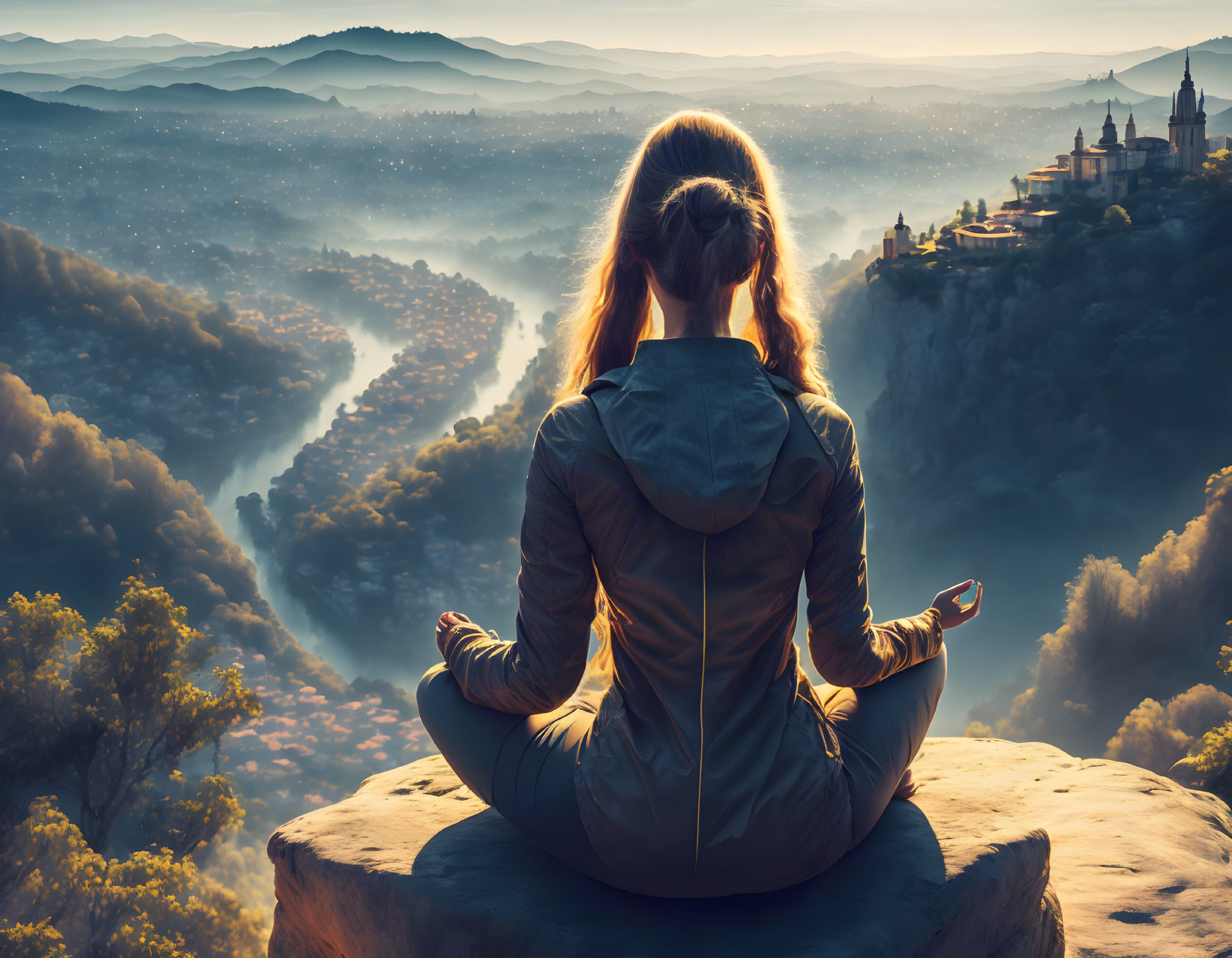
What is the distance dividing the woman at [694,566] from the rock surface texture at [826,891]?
13 centimetres

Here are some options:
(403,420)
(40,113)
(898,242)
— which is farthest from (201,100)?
(898,242)

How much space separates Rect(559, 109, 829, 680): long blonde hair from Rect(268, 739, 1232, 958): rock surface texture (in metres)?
0.64

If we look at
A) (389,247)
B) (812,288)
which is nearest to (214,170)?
(389,247)

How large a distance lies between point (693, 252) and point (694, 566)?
0.71 m

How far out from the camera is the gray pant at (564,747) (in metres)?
2.26

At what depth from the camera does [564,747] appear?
2285 mm

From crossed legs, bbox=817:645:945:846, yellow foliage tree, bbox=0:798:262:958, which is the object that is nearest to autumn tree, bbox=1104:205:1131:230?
yellow foliage tree, bbox=0:798:262:958

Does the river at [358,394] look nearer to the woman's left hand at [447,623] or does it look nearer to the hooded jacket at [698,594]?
the woman's left hand at [447,623]

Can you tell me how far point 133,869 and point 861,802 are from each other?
18.9 meters

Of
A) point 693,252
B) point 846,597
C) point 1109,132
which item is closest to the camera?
point 693,252

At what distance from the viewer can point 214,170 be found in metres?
75.6

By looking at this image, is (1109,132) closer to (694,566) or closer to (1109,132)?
(1109,132)

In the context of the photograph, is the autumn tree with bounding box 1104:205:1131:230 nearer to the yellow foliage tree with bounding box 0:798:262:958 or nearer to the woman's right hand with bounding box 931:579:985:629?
the yellow foliage tree with bounding box 0:798:262:958

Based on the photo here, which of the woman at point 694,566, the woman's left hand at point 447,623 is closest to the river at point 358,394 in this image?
the woman's left hand at point 447,623
